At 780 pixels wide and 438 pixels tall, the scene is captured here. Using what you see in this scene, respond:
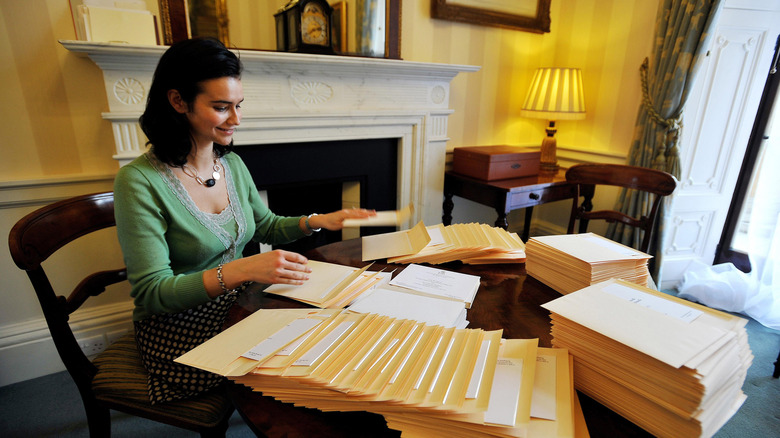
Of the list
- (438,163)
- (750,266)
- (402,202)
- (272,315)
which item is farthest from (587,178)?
(272,315)

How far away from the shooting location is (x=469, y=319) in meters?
0.88

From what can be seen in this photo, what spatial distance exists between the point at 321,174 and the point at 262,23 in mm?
775

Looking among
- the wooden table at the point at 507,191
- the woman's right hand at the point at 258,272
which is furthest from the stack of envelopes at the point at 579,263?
the wooden table at the point at 507,191

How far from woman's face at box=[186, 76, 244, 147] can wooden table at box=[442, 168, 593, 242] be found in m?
1.55

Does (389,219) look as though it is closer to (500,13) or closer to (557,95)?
(557,95)

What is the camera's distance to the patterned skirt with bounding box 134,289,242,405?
3.16 ft

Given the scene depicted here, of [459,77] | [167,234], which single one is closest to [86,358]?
[167,234]

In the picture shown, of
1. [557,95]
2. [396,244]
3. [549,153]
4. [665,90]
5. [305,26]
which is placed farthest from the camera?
[549,153]

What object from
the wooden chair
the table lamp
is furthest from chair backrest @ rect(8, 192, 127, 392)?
the table lamp

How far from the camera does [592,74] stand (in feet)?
8.97

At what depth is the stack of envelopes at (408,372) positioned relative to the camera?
0.55 meters

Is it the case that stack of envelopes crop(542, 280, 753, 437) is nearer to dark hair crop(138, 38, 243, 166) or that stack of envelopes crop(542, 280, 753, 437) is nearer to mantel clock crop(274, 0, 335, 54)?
dark hair crop(138, 38, 243, 166)

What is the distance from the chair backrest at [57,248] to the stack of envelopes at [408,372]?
1.95 ft

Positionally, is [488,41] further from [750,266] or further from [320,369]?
[320,369]
